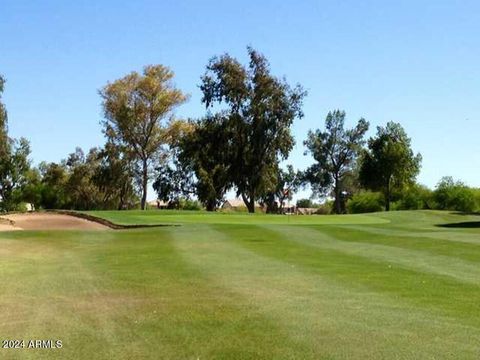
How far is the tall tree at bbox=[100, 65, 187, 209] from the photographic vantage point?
223ft

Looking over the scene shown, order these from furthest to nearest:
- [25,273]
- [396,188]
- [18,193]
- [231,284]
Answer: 1. [18,193]
2. [396,188]
3. [25,273]
4. [231,284]

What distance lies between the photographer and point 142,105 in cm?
6812

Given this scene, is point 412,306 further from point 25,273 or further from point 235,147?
point 235,147

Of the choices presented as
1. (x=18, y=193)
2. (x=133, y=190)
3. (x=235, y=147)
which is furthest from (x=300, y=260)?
(x=18, y=193)

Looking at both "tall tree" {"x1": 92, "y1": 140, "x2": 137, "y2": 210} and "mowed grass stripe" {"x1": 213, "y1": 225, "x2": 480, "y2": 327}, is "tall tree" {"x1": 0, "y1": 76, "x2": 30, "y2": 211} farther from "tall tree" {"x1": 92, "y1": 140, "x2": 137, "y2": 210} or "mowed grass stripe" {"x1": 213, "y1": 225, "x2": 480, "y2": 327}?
"mowed grass stripe" {"x1": 213, "y1": 225, "x2": 480, "y2": 327}

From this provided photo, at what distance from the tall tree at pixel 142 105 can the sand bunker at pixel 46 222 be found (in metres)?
30.3

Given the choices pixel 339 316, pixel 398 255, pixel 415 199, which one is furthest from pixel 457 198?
pixel 339 316

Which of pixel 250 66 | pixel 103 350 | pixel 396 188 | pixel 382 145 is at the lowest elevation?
pixel 103 350

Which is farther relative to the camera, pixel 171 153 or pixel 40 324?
pixel 171 153

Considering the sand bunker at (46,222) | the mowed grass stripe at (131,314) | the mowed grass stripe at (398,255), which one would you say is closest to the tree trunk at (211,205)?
the sand bunker at (46,222)

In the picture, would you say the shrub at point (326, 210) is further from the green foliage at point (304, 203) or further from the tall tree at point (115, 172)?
the green foliage at point (304, 203)

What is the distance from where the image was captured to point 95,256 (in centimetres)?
1722

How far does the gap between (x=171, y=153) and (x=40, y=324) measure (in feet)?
210

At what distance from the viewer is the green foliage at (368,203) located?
81.0m
